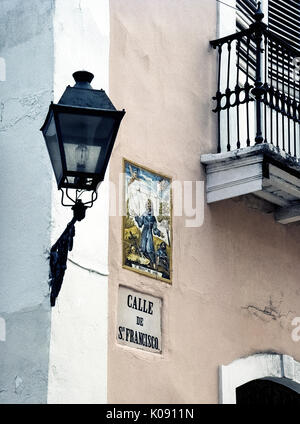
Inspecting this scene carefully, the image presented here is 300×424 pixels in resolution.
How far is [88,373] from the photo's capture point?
724cm

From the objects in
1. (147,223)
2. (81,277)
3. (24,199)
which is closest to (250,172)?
(147,223)

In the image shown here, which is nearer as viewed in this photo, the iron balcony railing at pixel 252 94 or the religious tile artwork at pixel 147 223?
the religious tile artwork at pixel 147 223

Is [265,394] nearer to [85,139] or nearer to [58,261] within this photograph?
[58,261]

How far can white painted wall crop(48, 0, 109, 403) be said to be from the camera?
707 cm

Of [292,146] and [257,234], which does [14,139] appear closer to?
A: [257,234]

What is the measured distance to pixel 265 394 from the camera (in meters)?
9.41

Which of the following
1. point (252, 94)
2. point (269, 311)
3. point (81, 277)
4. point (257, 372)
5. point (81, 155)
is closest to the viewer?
point (81, 155)

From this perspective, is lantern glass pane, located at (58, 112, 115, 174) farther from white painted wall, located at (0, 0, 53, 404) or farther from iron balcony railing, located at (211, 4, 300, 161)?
iron balcony railing, located at (211, 4, 300, 161)

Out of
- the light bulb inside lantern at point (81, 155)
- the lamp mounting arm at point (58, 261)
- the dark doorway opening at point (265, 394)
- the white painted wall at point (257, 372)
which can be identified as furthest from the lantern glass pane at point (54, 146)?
the dark doorway opening at point (265, 394)

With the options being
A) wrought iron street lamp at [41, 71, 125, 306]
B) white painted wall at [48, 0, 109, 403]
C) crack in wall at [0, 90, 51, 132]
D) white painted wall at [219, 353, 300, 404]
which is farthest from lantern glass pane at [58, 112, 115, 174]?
white painted wall at [219, 353, 300, 404]

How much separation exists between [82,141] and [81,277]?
4.70 feet

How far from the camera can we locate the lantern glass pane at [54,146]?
621 centimetres

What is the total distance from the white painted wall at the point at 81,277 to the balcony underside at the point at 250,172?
1.29 metres

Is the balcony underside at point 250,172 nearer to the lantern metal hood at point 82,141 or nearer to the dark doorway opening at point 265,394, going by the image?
the dark doorway opening at point 265,394
